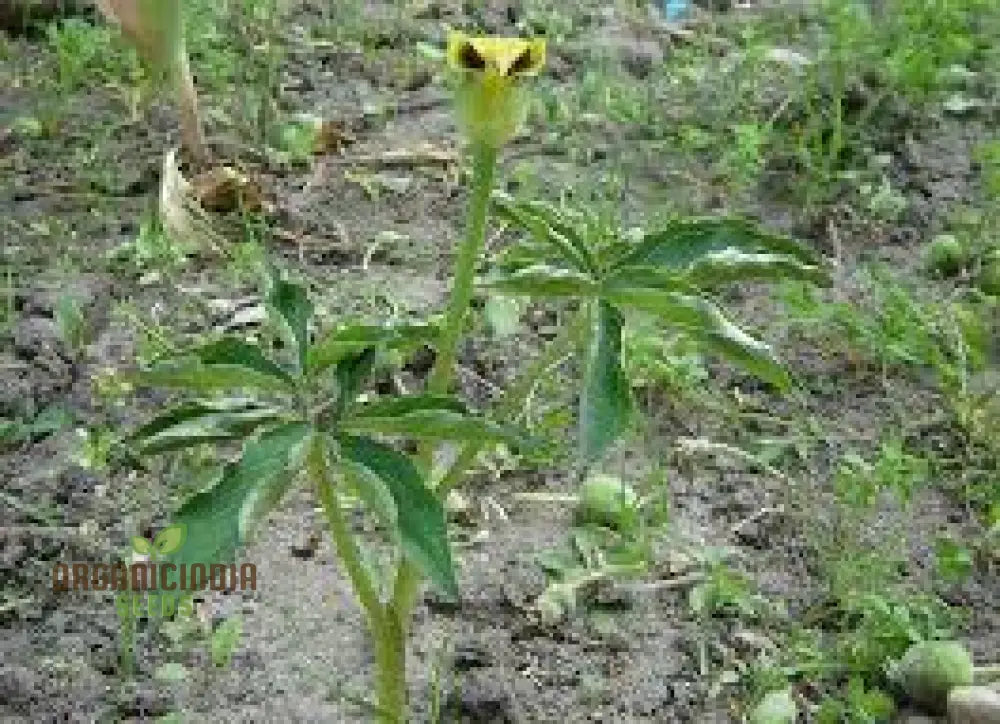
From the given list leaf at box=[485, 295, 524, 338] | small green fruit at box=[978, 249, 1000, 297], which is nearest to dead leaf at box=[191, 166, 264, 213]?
leaf at box=[485, 295, 524, 338]

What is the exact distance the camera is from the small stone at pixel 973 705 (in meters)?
1.67

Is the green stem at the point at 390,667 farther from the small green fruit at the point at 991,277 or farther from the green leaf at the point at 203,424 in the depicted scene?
the small green fruit at the point at 991,277

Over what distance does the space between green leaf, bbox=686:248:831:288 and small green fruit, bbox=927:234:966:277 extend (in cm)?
98

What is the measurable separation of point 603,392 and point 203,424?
28cm

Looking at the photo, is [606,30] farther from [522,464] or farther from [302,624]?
[302,624]

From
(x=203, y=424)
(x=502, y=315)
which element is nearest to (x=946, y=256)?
(x=502, y=315)

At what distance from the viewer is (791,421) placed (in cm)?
214

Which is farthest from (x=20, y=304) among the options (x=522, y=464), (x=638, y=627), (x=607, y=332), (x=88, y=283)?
(x=607, y=332)

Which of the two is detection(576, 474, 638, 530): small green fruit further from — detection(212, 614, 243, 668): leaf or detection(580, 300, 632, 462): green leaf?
detection(580, 300, 632, 462): green leaf

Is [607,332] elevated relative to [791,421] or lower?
elevated

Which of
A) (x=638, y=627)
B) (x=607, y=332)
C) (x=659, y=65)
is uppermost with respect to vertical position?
(x=607, y=332)

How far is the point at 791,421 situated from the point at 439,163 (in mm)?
694

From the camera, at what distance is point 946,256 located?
2.41 metres

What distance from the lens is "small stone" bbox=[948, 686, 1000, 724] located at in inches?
65.7
